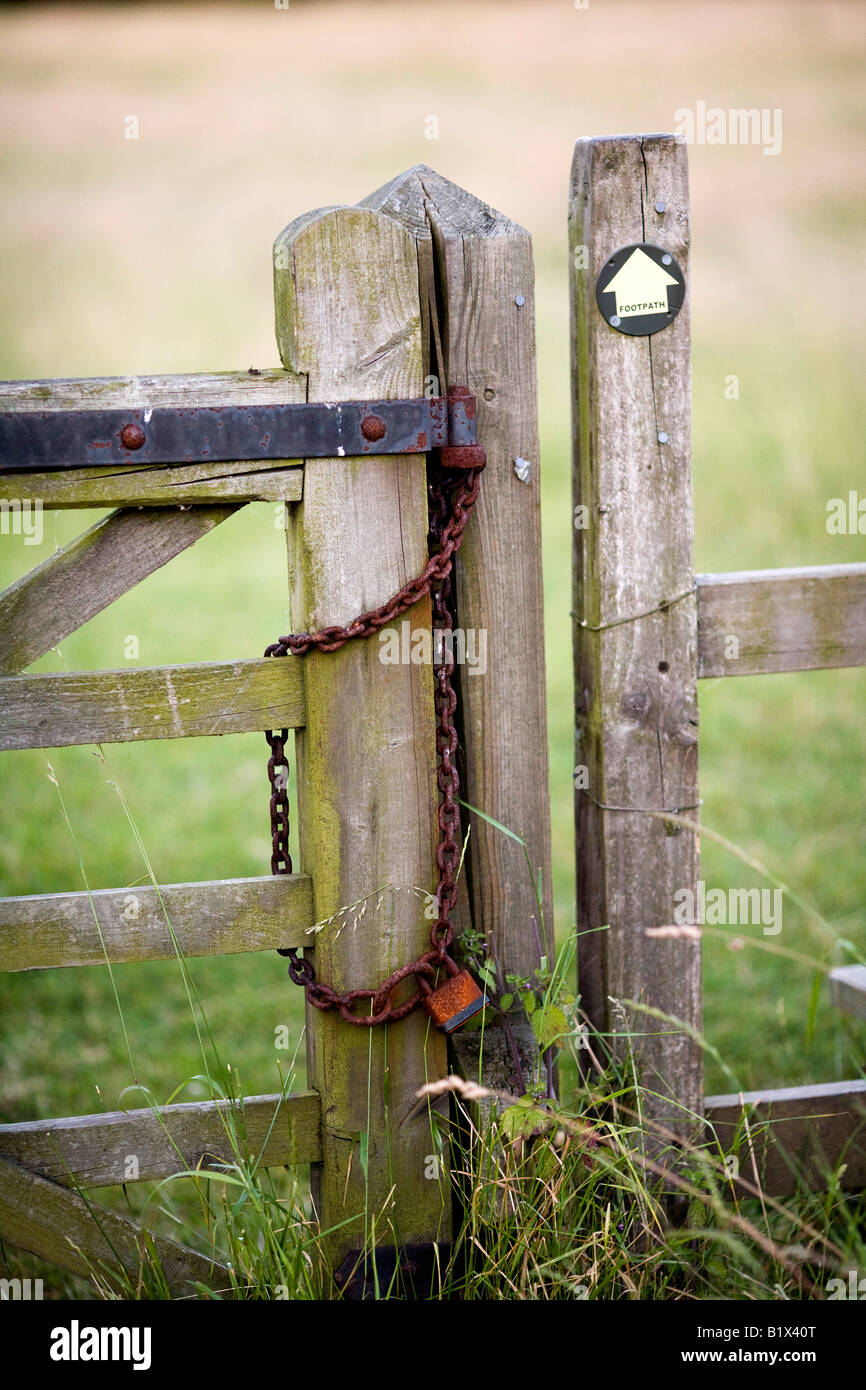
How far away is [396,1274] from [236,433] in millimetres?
1461

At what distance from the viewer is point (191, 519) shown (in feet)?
6.22

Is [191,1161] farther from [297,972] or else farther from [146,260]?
[146,260]

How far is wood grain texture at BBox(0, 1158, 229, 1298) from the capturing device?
1.98 meters

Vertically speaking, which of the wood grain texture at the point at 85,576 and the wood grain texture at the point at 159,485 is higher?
the wood grain texture at the point at 159,485

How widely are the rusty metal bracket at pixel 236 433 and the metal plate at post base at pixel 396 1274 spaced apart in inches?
55.3

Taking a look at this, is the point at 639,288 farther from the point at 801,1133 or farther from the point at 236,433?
the point at 801,1133

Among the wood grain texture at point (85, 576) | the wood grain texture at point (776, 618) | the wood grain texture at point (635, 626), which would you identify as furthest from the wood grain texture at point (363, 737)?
the wood grain texture at point (776, 618)

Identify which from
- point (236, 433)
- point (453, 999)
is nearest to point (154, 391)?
point (236, 433)

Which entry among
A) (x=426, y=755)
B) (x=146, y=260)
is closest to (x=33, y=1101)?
(x=426, y=755)

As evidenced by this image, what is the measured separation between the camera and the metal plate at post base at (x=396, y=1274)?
2.04 meters

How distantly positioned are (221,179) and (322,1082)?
888cm

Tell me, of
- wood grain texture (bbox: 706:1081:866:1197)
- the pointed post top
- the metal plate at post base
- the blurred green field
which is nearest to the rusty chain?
the pointed post top

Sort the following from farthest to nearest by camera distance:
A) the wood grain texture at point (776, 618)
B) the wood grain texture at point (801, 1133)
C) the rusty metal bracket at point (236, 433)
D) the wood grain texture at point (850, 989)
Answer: the wood grain texture at point (850, 989) → the wood grain texture at point (801, 1133) → the wood grain texture at point (776, 618) → the rusty metal bracket at point (236, 433)

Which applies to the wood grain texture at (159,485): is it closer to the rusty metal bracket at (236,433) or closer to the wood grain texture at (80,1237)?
the rusty metal bracket at (236,433)
